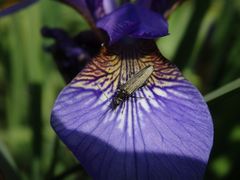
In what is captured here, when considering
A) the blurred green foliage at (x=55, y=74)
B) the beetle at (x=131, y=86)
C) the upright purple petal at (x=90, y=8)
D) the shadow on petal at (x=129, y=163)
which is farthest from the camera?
the blurred green foliage at (x=55, y=74)

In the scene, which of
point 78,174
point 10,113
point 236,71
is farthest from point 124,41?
point 10,113

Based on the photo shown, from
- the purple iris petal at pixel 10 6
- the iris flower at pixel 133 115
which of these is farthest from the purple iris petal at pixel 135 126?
the purple iris petal at pixel 10 6

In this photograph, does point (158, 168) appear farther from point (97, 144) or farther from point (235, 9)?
point (235, 9)

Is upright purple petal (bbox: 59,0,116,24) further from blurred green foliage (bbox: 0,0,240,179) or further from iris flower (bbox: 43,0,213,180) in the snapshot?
blurred green foliage (bbox: 0,0,240,179)

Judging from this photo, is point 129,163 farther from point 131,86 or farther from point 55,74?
point 55,74

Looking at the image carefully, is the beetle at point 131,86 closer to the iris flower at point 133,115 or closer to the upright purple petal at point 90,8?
the iris flower at point 133,115
